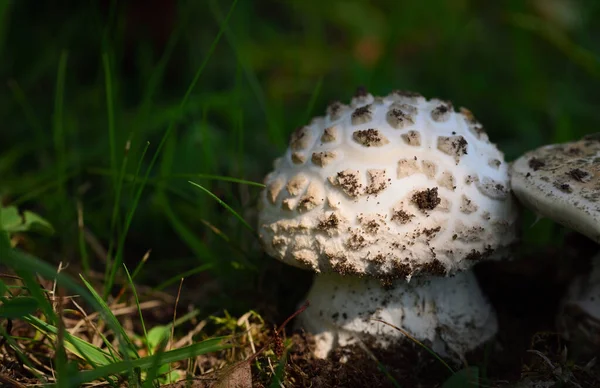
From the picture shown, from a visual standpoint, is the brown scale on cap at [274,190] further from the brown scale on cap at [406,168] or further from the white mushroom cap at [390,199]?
the brown scale on cap at [406,168]

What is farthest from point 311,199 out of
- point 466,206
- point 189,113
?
point 189,113

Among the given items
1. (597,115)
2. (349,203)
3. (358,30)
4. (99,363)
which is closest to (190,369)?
(99,363)

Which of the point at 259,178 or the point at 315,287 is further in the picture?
the point at 259,178

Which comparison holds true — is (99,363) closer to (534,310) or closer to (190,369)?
(190,369)

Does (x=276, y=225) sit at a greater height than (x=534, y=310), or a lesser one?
greater

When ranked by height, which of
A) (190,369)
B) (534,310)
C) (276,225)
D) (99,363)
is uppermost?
(276,225)

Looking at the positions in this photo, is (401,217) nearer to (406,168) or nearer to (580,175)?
(406,168)

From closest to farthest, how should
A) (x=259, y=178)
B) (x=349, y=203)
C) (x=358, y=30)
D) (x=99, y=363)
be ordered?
(x=99, y=363) → (x=349, y=203) → (x=259, y=178) → (x=358, y=30)
